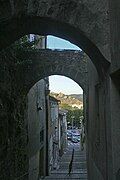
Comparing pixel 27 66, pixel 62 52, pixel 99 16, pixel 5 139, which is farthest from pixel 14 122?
pixel 99 16

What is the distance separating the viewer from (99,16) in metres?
4.62

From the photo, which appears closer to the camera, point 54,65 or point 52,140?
point 54,65

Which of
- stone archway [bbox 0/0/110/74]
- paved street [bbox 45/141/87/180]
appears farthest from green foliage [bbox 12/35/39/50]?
paved street [bbox 45/141/87/180]

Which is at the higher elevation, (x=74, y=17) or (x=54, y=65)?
(x=54, y=65)

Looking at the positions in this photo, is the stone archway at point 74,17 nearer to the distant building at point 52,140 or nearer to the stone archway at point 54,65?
the stone archway at point 54,65

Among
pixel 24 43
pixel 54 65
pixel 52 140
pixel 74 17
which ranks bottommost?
pixel 52 140

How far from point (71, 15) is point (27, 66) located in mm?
7724

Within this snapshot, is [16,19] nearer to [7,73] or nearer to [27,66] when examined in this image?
[7,73]

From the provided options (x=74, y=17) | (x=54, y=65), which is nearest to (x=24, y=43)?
(x=54, y=65)

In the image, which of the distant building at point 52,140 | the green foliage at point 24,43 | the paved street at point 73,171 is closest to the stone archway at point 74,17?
the green foliage at point 24,43

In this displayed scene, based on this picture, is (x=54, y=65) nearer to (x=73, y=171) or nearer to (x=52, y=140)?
(x=73, y=171)

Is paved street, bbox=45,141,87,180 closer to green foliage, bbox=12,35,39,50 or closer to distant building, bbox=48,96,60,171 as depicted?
distant building, bbox=48,96,60,171

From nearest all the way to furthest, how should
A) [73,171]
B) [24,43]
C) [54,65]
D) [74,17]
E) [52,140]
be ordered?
[74,17]
[24,43]
[54,65]
[73,171]
[52,140]

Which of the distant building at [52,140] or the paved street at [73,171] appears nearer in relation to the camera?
the paved street at [73,171]
